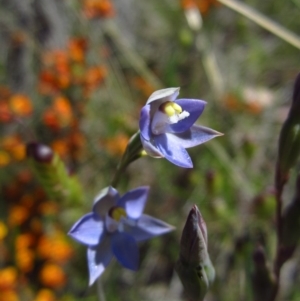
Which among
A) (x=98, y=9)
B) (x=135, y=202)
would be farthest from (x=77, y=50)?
(x=135, y=202)

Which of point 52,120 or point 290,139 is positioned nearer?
point 290,139

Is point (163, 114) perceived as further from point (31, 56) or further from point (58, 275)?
point (31, 56)

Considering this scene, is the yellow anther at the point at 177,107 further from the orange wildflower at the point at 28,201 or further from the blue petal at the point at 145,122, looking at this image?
the orange wildflower at the point at 28,201

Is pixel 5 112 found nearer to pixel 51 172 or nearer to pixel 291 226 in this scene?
pixel 51 172

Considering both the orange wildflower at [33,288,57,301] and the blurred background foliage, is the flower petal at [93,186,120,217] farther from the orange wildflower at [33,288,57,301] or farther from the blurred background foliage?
the orange wildflower at [33,288,57,301]

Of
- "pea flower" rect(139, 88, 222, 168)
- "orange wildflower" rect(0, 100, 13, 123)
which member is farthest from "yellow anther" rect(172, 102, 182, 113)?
"orange wildflower" rect(0, 100, 13, 123)

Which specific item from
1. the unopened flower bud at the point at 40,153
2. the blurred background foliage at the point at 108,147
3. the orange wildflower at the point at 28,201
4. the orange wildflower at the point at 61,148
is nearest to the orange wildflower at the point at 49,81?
the blurred background foliage at the point at 108,147
